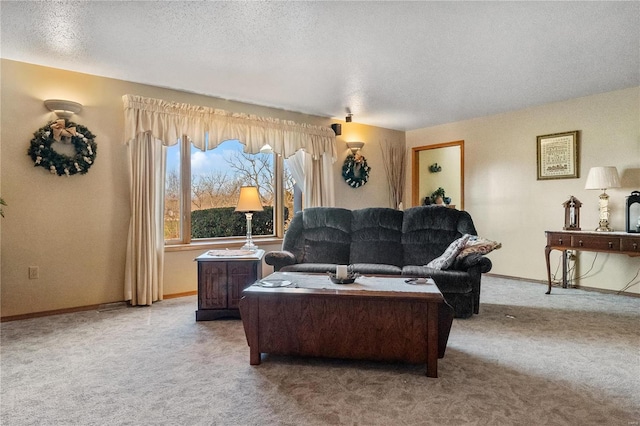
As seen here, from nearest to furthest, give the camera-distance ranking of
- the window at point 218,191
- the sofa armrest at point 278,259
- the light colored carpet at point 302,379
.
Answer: the light colored carpet at point 302,379 → the sofa armrest at point 278,259 → the window at point 218,191

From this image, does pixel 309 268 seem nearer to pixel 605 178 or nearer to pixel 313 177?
pixel 313 177

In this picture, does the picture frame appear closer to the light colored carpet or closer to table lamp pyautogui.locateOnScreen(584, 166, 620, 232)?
table lamp pyautogui.locateOnScreen(584, 166, 620, 232)

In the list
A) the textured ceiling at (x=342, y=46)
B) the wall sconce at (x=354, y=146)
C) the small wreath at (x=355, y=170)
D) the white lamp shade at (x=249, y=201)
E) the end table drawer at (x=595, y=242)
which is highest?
the textured ceiling at (x=342, y=46)

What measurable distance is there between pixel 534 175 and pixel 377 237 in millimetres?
2551

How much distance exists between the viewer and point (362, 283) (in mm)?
2627

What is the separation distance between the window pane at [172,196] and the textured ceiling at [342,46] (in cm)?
80

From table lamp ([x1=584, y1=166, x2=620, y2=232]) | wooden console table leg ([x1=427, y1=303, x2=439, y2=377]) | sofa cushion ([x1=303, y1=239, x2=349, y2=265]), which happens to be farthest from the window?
table lamp ([x1=584, y1=166, x2=620, y2=232])

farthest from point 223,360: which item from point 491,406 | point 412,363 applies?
point 491,406

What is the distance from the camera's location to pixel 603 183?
407 cm

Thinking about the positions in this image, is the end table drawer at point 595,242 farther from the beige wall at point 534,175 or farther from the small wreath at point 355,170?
the small wreath at point 355,170

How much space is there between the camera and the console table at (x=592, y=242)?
3.79 m

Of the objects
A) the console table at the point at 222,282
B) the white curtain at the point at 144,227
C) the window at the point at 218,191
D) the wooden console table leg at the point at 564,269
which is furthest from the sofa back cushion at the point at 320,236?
the wooden console table leg at the point at 564,269

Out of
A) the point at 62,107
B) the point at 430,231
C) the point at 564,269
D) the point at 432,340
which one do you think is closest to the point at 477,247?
the point at 430,231

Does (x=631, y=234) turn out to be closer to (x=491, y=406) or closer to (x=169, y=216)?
(x=491, y=406)
